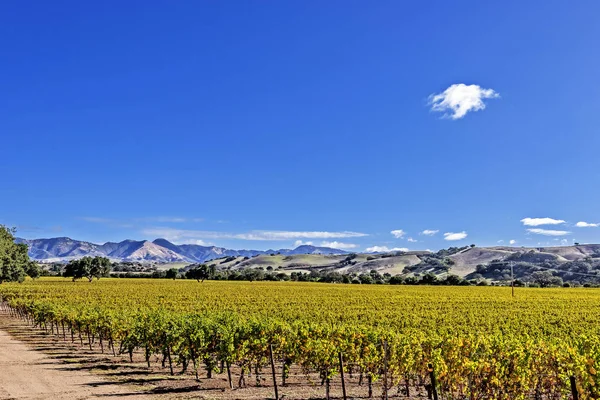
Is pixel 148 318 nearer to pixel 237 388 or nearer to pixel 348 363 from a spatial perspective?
pixel 237 388

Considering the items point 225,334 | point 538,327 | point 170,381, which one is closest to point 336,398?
point 225,334

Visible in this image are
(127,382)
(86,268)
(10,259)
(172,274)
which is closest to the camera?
(127,382)

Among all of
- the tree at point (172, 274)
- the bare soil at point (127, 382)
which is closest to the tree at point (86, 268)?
the tree at point (172, 274)

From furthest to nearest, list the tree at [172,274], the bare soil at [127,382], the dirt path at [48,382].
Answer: the tree at [172,274] → the bare soil at [127,382] → the dirt path at [48,382]

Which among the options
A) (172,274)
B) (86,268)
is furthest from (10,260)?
(172,274)

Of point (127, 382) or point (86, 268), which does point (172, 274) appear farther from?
point (127, 382)

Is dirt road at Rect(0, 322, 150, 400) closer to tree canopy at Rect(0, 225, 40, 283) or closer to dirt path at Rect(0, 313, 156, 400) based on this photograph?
dirt path at Rect(0, 313, 156, 400)

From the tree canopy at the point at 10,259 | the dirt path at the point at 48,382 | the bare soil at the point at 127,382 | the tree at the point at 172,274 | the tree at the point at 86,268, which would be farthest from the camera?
the tree at the point at 172,274

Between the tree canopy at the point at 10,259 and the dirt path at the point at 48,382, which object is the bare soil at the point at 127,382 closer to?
the dirt path at the point at 48,382

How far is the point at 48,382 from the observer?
18.1 metres

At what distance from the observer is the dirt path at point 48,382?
16109 mm

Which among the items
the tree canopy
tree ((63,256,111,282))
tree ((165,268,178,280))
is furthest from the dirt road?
tree ((165,268,178,280))

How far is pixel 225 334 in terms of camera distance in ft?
58.8

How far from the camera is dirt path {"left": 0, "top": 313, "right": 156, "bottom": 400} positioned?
16.1m
